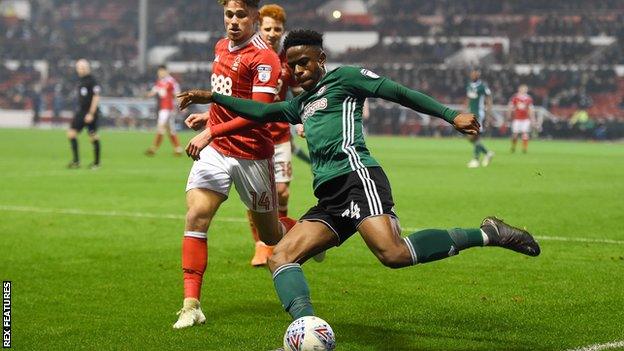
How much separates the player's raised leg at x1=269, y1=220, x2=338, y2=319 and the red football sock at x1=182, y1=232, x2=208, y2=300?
1258mm

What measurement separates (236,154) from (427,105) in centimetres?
205

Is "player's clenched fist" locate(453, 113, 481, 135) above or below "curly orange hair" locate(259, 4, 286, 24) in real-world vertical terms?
below

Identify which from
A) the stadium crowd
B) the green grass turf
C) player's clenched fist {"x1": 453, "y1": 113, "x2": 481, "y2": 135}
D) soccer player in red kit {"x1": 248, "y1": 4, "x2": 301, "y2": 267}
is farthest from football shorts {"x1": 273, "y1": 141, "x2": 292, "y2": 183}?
the stadium crowd

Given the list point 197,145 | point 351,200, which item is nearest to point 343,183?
point 351,200

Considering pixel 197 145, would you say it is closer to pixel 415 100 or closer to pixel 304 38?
pixel 304 38

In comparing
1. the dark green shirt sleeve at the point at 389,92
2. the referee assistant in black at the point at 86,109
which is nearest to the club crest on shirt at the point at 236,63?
the dark green shirt sleeve at the point at 389,92

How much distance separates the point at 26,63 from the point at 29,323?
57.4 meters

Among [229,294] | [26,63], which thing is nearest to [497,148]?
[229,294]

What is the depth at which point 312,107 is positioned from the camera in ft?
21.8

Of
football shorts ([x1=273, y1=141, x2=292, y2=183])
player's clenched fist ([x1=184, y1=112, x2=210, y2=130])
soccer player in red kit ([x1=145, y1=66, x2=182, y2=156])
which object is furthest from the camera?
soccer player in red kit ([x1=145, y1=66, x2=182, y2=156])

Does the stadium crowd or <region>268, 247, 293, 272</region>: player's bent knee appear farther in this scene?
the stadium crowd

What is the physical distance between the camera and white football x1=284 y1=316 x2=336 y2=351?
5.79 m

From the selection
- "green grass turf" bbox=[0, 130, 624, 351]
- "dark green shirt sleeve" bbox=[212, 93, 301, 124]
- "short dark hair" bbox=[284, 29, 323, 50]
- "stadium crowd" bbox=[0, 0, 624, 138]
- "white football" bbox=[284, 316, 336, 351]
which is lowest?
"stadium crowd" bbox=[0, 0, 624, 138]

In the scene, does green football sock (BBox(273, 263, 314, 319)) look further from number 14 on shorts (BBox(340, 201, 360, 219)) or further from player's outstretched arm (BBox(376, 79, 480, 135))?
player's outstretched arm (BBox(376, 79, 480, 135))
